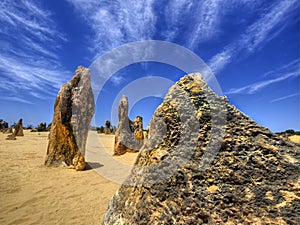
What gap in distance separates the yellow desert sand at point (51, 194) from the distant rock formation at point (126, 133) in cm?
470

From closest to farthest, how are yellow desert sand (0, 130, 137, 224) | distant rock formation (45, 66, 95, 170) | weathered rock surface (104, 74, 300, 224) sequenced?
weathered rock surface (104, 74, 300, 224)
yellow desert sand (0, 130, 137, 224)
distant rock formation (45, 66, 95, 170)

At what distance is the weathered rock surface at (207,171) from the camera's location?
145 centimetres

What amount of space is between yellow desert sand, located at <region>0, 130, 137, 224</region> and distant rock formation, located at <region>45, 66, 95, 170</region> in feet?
1.76

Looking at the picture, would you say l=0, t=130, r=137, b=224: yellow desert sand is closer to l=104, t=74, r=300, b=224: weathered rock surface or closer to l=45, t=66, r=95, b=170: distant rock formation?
l=45, t=66, r=95, b=170: distant rock formation

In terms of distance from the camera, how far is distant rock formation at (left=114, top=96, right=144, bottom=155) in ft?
39.6

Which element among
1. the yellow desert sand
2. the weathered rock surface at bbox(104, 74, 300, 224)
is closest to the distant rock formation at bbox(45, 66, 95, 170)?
the yellow desert sand

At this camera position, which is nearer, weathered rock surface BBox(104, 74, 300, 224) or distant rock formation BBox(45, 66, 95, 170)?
weathered rock surface BBox(104, 74, 300, 224)

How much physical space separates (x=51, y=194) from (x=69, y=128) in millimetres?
3443

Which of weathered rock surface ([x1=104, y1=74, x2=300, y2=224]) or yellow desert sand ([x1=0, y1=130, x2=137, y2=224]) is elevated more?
weathered rock surface ([x1=104, y1=74, x2=300, y2=224])

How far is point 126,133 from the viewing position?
12664 millimetres

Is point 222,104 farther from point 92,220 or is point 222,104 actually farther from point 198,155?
point 92,220

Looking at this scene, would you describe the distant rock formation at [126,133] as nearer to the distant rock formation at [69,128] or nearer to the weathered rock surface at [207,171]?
the distant rock formation at [69,128]

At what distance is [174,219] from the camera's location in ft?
5.12

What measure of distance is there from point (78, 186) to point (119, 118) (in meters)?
8.12
